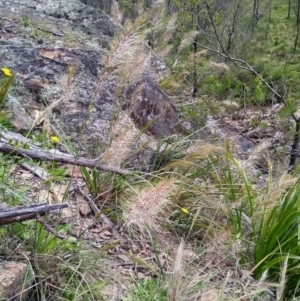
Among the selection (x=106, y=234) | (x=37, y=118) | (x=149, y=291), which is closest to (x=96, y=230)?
(x=106, y=234)

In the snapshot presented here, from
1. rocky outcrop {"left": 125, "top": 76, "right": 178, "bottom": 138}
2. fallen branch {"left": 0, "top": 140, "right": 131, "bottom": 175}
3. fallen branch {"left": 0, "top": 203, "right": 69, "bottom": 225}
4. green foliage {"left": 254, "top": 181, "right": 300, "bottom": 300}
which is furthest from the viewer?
rocky outcrop {"left": 125, "top": 76, "right": 178, "bottom": 138}

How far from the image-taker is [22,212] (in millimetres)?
1639

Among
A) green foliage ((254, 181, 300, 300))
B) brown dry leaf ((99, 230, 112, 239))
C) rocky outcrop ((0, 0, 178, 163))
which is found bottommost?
brown dry leaf ((99, 230, 112, 239))

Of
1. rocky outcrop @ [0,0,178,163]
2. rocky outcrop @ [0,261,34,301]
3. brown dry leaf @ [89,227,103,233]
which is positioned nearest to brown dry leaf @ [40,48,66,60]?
rocky outcrop @ [0,0,178,163]

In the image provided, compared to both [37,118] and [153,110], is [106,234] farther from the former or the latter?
[153,110]

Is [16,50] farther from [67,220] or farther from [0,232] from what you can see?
[0,232]

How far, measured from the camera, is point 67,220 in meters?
2.44

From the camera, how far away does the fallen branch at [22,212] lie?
1628mm

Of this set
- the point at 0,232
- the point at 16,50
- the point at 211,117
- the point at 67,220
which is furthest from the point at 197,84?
the point at 0,232

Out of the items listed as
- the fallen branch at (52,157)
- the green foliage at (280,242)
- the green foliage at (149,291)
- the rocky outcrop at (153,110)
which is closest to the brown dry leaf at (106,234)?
the green foliage at (149,291)

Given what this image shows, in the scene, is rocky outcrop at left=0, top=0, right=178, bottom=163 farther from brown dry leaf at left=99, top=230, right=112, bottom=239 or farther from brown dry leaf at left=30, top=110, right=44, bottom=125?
brown dry leaf at left=99, top=230, right=112, bottom=239

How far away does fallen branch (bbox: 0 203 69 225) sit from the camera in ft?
5.34

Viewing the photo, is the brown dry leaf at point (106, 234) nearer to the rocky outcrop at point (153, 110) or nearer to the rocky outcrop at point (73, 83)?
the rocky outcrop at point (73, 83)

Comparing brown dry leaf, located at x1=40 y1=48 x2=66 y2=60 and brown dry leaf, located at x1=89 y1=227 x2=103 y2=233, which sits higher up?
brown dry leaf, located at x1=40 y1=48 x2=66 y2=60
